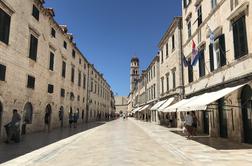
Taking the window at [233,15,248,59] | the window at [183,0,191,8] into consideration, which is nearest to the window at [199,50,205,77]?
the window at [233,15,248,59]

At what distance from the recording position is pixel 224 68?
44.2 ft

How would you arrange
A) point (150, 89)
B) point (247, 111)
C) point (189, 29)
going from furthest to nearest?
point (150, 89) → point (189, 29) → point (247, 111)

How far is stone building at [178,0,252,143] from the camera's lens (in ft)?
37.4

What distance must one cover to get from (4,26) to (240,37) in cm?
1326

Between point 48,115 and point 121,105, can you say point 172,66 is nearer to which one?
point 48,115

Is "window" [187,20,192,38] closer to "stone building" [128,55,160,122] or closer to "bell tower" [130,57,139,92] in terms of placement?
"stone building" [128,55,160,122]

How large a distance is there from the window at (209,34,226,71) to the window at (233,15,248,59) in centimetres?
133

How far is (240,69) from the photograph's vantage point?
38.4 feet

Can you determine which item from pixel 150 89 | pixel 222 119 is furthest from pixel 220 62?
pixel 150 89

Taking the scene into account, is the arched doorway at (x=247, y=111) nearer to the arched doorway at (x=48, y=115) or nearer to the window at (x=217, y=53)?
the window at (x=217, y=53)

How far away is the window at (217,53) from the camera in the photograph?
542 inches

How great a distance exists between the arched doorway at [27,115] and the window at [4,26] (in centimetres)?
539

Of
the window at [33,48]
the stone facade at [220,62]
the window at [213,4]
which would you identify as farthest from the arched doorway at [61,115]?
the window at [213,4]

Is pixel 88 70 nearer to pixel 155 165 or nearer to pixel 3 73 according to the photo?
pixel 3 73
